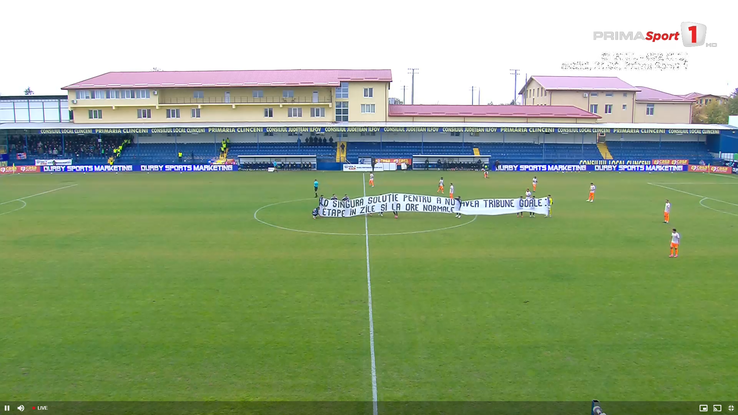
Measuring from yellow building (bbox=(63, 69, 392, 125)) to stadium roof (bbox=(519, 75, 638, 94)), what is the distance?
26450 millimetres

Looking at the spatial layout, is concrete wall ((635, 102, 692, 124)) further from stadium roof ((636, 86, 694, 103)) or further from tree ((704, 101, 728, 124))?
tree ((704, 101, 728, 124))

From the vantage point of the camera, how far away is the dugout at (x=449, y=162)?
220 feet

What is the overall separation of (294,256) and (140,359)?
401 inches

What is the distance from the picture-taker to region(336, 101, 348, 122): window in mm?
74875

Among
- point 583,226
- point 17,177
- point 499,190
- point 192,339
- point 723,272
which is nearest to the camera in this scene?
point 192,339

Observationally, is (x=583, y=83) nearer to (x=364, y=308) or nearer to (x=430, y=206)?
(x=430, y=206)

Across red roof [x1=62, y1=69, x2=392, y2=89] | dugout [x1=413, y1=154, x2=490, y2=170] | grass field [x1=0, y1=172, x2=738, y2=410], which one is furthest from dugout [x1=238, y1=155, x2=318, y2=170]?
grass field [x1=0, y1=172, x2=738, y2=410]

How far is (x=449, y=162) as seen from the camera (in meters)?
67.7

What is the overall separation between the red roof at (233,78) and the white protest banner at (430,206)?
1669 inches

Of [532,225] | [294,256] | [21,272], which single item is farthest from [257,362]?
[532,225]

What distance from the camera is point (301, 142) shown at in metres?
73.9

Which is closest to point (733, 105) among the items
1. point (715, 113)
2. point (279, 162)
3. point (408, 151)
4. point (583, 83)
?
point (715, 113)

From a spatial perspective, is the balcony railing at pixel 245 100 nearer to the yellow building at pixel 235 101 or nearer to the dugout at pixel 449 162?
the yellow building at pixel 235 101

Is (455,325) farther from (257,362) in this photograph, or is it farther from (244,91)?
(244,91)
